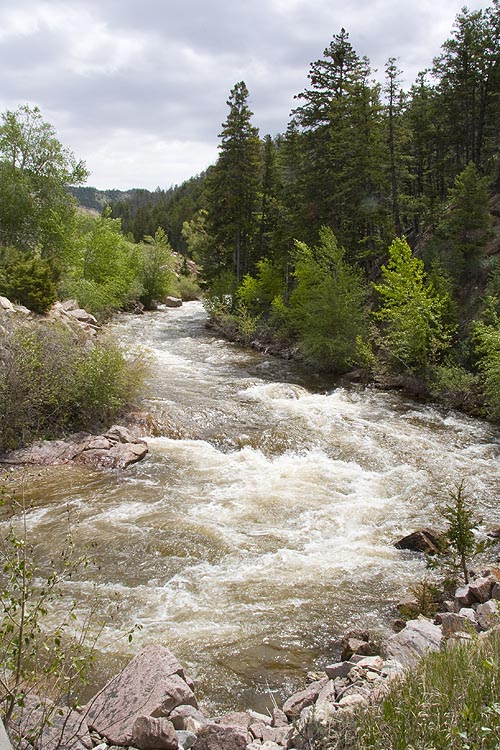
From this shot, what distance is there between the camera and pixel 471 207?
68.3 ft

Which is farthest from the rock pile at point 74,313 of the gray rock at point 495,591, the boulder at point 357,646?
the gray rock at point 495,591

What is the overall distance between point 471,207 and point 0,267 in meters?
20.9

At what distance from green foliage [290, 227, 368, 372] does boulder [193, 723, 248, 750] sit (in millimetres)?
17375

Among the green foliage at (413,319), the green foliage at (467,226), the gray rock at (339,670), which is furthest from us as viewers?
the green foliage at (467,226)

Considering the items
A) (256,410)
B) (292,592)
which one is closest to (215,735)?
(292,592)

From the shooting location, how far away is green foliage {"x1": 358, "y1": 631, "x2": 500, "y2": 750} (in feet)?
8.99

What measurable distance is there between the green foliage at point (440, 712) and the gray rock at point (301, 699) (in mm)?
1468

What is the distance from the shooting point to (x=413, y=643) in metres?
5.20

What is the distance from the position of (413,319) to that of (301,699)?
48.8 feet

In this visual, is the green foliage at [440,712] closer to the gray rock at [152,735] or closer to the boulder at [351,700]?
A: the boulder at [351,700]

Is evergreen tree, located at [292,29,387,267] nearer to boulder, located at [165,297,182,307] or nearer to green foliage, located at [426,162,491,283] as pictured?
green foliage, located at [426,162,491,283]

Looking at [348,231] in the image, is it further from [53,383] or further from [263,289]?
[53,383]

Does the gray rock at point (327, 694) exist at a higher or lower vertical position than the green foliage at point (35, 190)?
lower

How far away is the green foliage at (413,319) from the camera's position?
17844mm
